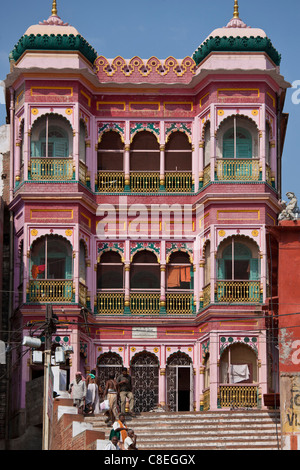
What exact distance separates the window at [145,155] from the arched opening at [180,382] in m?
6.83

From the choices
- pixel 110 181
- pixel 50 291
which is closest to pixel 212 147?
pixel 110 181

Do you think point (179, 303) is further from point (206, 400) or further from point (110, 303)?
point (206, 400)

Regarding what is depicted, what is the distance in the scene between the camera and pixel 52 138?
55750 millimetres

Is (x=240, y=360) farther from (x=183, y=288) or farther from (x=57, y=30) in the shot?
(x=57, y=30)

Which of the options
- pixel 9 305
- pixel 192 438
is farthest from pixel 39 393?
pixel 192 438

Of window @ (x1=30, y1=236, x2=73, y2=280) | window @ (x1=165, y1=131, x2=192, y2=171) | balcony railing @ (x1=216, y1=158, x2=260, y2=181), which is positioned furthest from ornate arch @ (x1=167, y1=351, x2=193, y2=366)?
window @ (x1=165, y1=131, x2=192, y2=171)

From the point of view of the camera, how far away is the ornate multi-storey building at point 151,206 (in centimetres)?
5391

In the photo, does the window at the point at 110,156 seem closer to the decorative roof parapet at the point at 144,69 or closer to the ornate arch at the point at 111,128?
the ornate arch at the point at 111,128

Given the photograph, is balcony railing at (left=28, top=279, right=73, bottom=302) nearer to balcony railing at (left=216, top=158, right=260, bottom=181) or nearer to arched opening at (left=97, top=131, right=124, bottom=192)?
arched opening at (left=97, top=131, right=124, bottom=192)

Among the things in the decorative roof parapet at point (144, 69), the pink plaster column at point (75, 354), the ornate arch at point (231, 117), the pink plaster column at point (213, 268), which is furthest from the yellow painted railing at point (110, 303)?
the decorative roof parapet at point (144, 69)

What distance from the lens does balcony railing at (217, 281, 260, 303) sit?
5406 centimetres

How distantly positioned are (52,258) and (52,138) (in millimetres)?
4258

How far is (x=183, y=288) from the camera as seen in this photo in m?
55.7
